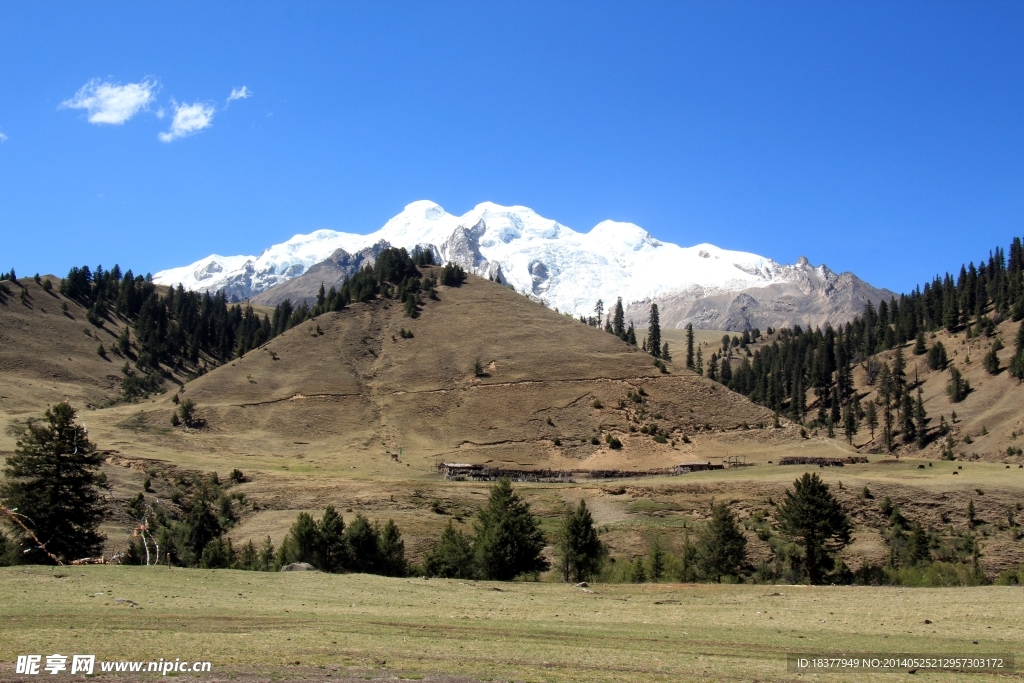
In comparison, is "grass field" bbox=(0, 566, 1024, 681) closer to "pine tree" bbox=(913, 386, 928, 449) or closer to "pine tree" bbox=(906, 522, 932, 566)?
"pine tree" bbox=(906, 522, 932, 566)

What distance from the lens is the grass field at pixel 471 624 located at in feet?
58.3

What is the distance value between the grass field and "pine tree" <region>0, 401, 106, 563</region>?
10.8 metres

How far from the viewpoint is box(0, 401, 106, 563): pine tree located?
147 ft

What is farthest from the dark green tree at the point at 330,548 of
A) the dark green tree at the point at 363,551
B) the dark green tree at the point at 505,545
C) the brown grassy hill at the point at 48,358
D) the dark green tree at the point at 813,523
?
the brown grassy hill at the point at 48,358

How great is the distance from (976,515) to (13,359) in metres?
170

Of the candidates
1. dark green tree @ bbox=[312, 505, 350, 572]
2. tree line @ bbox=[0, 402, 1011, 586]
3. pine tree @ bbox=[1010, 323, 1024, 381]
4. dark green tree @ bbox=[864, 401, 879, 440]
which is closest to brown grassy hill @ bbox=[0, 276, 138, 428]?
tree line @ bbox=[0, 402, 1011, 586]

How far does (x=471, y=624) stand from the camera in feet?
85.9

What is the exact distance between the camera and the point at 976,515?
236 ft

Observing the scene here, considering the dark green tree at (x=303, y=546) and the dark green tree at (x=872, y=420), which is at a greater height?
the dark green tree at (x=872, y=420)

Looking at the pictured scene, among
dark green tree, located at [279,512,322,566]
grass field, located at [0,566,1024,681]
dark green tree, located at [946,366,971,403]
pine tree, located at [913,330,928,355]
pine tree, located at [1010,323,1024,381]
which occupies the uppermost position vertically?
pine tree, located at [913,330,928,355]

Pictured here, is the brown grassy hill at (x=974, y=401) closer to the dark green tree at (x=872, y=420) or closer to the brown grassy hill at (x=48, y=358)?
the dark green tree at (x=872, y=420)

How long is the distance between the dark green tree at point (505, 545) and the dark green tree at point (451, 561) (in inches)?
38.4

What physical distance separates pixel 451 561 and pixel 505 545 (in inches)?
168

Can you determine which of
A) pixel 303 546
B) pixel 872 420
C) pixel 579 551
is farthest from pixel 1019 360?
pixel 303 546
